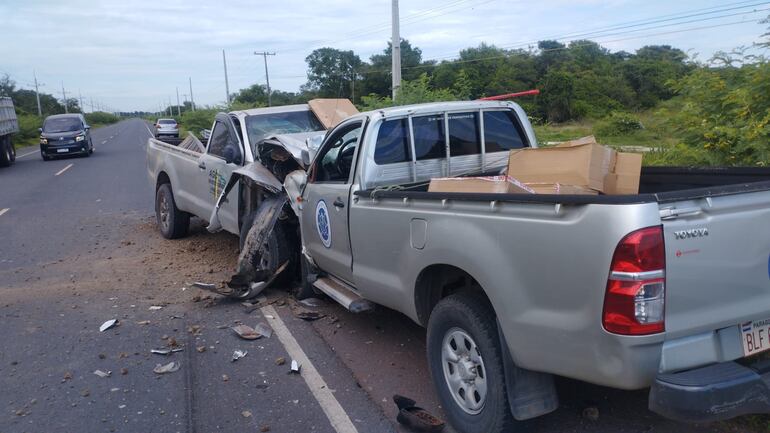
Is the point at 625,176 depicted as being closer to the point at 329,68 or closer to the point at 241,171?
the point at 241,171

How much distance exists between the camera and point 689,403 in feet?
8.95

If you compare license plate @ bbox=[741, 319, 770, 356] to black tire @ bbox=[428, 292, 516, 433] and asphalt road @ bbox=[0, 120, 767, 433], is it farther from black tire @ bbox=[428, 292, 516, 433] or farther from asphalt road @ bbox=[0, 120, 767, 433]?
black tire @ bbox=[428, 292, 516, 433]

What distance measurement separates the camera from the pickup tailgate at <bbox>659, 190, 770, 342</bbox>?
2791mm

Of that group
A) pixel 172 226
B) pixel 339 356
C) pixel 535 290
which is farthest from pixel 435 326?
pixel 172 226

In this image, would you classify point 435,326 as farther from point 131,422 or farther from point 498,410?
point 131,422

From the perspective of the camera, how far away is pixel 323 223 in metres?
5.57

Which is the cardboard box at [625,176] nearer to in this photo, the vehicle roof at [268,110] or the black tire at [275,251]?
the black tire at [275,251]

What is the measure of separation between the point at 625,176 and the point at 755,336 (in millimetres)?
1361

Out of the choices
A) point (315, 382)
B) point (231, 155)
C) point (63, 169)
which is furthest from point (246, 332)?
point (63, 169)

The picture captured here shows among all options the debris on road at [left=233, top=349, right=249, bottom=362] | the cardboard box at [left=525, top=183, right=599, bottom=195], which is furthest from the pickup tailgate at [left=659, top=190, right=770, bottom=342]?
the debris on road at [left=233, top=349, right=249, bottom=362]

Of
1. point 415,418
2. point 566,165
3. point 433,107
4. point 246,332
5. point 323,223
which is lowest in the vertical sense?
point 246,332

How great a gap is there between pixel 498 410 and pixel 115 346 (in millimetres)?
3540

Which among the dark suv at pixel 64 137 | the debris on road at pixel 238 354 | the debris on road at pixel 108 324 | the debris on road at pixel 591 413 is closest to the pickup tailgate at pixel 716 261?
the debris on road at pixel 591 413

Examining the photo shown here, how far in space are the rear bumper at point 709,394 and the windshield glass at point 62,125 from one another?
29400 mm
